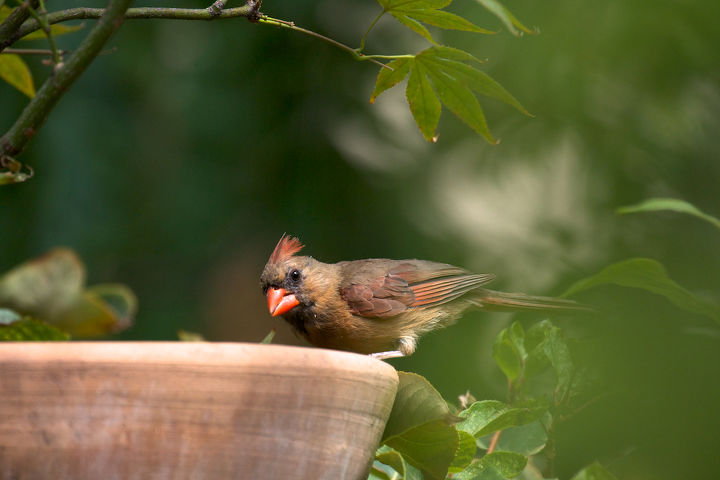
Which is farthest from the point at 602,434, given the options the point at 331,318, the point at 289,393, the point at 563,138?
the point at 331,318

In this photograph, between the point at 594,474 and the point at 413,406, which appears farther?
the point at 413,406

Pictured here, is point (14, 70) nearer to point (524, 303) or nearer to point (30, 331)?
point (30, 331)

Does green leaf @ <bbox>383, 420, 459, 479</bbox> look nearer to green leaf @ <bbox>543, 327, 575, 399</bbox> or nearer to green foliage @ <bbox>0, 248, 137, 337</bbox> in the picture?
green leaf @ <bbox>543, 327, 575, 399</bbox>

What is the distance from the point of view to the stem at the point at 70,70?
61 cm

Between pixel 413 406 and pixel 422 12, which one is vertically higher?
pixel 422 12

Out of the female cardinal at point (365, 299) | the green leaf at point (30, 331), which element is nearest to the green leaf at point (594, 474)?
the green leaf at point (30, 331)

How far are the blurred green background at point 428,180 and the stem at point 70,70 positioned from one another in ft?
1.01

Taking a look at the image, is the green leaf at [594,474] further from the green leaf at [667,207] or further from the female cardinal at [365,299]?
the female cardinal at [365,299]

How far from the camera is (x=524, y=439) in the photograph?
34.4 inches

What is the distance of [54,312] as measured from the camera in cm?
124

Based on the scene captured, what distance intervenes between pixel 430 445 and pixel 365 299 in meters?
1.17

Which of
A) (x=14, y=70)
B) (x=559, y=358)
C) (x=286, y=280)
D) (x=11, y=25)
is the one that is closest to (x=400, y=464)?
(x=559, y=358)

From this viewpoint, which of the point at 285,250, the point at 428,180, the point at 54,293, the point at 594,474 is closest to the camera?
the point at 594,474

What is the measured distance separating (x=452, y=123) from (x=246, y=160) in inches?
75.0
